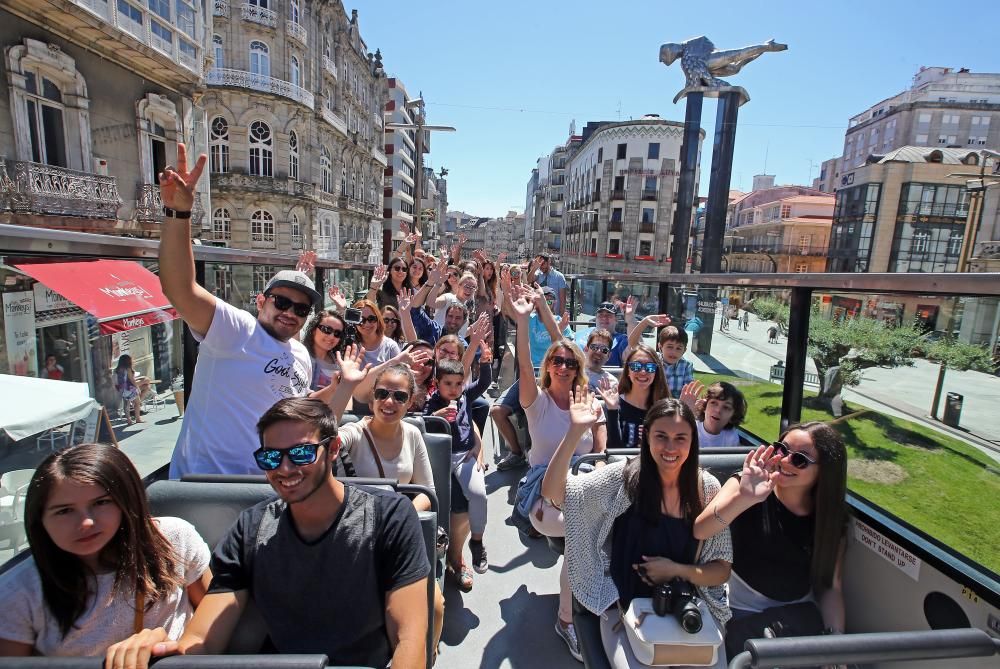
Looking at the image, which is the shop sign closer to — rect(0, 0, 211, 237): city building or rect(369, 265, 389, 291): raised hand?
rect(0, 0, 211, 237): city building

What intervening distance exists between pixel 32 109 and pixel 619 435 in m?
14.3

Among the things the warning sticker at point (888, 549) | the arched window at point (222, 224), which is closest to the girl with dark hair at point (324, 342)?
the warning sticker at point (888, 549)

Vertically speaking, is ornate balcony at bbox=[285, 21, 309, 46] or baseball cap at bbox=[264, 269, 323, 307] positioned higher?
ornate balcony at bbox=[285, 21, 309, 46]

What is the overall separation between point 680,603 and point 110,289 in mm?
7523

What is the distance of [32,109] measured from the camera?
35.5ft

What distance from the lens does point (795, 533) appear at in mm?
2416

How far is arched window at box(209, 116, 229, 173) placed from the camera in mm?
25203

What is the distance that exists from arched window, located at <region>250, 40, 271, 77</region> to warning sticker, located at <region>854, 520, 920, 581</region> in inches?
1181

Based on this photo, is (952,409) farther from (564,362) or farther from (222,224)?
(222,224)

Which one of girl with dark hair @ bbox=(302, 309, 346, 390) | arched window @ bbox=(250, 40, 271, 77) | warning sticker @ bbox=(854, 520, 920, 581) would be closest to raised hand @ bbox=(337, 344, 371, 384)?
girl with dark hair @ bbox=(302, 309, 346, 390)

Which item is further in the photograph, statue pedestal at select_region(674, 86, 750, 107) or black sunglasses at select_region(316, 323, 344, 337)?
statue pedestal at select_region(674, 86, 750, 107)

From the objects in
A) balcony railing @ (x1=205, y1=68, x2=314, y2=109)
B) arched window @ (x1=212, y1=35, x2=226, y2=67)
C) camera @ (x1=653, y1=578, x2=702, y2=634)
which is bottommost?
camera @ (x1=653, y1=578, x2=702, y2=634)

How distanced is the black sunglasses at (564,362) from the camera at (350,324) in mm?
1481

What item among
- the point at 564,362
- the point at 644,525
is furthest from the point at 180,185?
the point at 644,525
